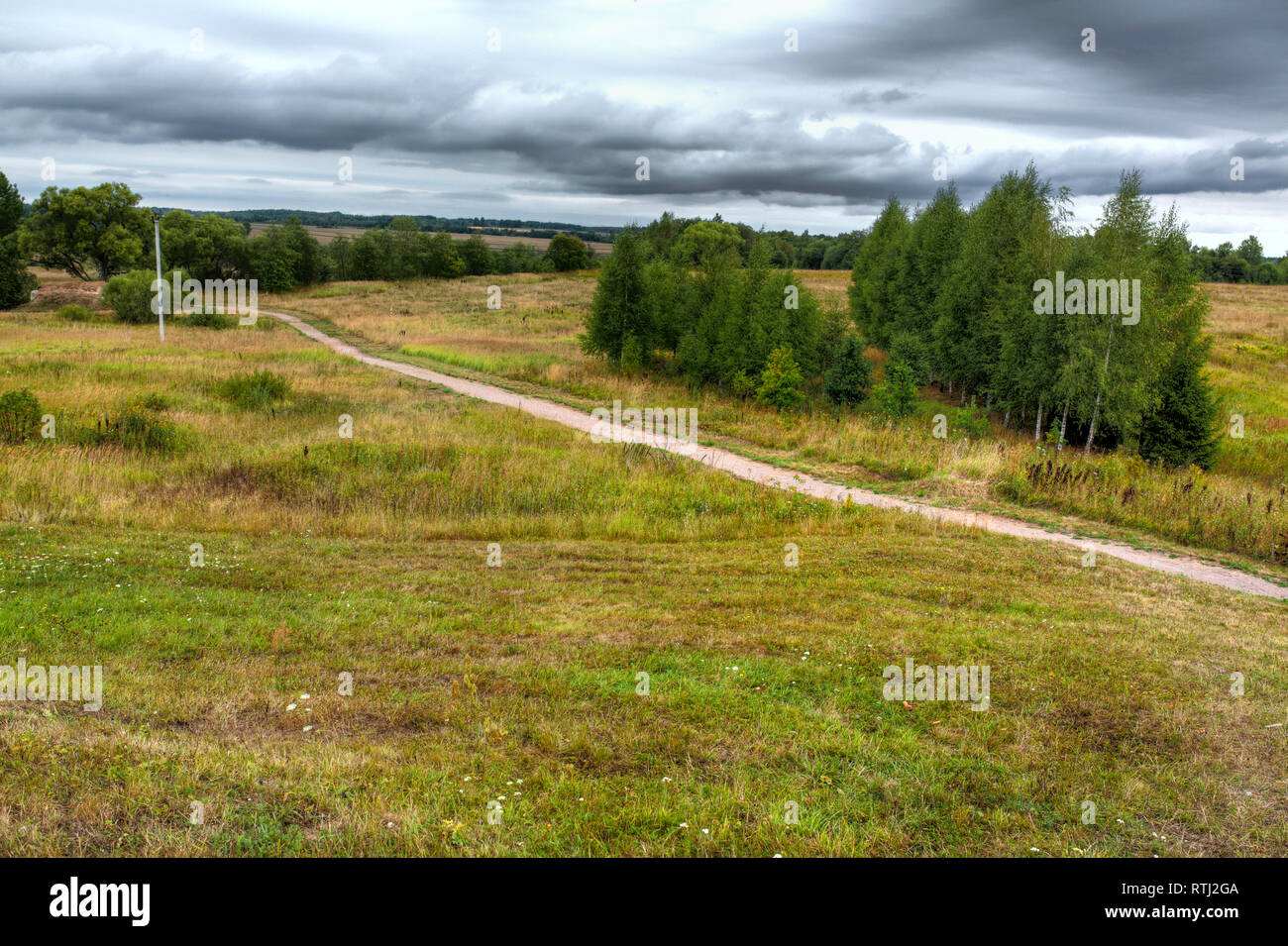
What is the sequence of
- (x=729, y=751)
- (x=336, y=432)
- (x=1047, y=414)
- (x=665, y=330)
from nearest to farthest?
(x=729, y=751), (x=336, y=432), (x=1047, y=414), (x=665, y=330)

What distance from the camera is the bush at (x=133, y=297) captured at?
5003cm

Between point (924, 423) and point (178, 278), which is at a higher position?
point (178, 278)

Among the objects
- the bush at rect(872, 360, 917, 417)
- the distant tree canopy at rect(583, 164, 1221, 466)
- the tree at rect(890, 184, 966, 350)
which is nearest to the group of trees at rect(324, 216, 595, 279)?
the distant tree canopy at rect(583, 164, 1221, 466)

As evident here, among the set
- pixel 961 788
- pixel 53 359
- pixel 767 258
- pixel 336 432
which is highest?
pixel 767 258

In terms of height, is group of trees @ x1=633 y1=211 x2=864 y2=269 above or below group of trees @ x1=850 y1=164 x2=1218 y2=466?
above

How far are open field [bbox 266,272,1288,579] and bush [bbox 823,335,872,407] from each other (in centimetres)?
121

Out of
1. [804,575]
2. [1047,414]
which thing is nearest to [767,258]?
[1047,414]

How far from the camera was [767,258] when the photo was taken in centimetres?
3083

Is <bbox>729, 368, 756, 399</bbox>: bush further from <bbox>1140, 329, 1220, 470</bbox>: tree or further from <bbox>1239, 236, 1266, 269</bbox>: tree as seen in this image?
<bbox>1239, 236, 1266, 269</bbox>: tree

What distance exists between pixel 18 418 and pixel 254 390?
6923mm

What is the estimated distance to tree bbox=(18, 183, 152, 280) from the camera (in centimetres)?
6475

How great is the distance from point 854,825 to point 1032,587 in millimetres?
6811

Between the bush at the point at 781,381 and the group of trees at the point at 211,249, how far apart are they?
176 feet
